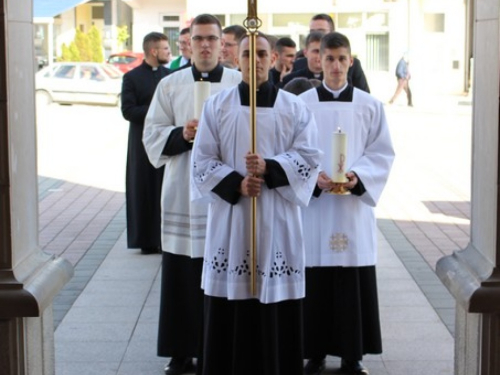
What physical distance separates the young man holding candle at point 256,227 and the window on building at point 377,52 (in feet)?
115

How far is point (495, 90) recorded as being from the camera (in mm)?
4691

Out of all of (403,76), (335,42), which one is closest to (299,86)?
(335,42)

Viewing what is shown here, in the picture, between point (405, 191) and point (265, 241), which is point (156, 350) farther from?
point (405, 191)

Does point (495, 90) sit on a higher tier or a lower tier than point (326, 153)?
higher

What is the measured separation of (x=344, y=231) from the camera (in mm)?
6188

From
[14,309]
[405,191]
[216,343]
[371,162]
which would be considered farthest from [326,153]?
[405,191]

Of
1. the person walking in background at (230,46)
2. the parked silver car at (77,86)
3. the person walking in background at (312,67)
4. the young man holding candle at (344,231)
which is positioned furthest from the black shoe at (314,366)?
the parked silver car at (77,86)

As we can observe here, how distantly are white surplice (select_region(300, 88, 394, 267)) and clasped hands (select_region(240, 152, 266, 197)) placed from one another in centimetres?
109

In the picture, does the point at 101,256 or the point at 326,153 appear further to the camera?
the point at 101,256

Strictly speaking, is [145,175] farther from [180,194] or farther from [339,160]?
[339,160]

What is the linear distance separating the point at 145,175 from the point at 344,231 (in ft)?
13.3

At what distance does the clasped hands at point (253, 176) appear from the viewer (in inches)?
201

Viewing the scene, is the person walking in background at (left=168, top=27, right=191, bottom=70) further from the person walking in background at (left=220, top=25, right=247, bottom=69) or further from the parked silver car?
the parked silver car

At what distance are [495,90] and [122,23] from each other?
A: 176ft
